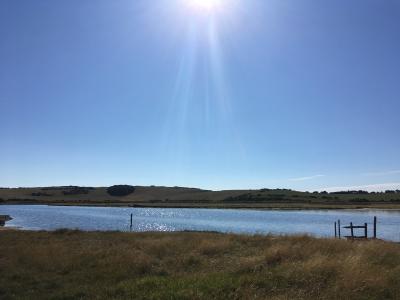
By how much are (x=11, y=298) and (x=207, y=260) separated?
328 inches

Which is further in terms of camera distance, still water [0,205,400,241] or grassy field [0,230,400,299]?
still water [0,205,400,241]

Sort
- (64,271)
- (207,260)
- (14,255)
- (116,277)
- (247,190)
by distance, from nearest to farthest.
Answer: (116,277), (64,271), (207,260), (14,255), (247,190)

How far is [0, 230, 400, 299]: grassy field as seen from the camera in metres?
12.3

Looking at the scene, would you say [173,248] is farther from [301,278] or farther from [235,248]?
[301,278]

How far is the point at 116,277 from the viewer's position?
14766 millimetres

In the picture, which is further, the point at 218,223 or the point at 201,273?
the point at 218,223

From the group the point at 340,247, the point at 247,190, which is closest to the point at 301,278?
the point at 340,247

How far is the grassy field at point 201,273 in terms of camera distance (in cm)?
1227

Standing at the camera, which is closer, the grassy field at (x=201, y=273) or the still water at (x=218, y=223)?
the grassy field at (x=201, y=273)

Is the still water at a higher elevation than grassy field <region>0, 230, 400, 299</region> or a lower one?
lower

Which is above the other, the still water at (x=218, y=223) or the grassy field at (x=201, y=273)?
the grassy field at (x=201, y=273)

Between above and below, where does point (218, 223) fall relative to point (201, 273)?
below

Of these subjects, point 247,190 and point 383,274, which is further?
point 247,190

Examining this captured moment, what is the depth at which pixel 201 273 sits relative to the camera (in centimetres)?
1516
